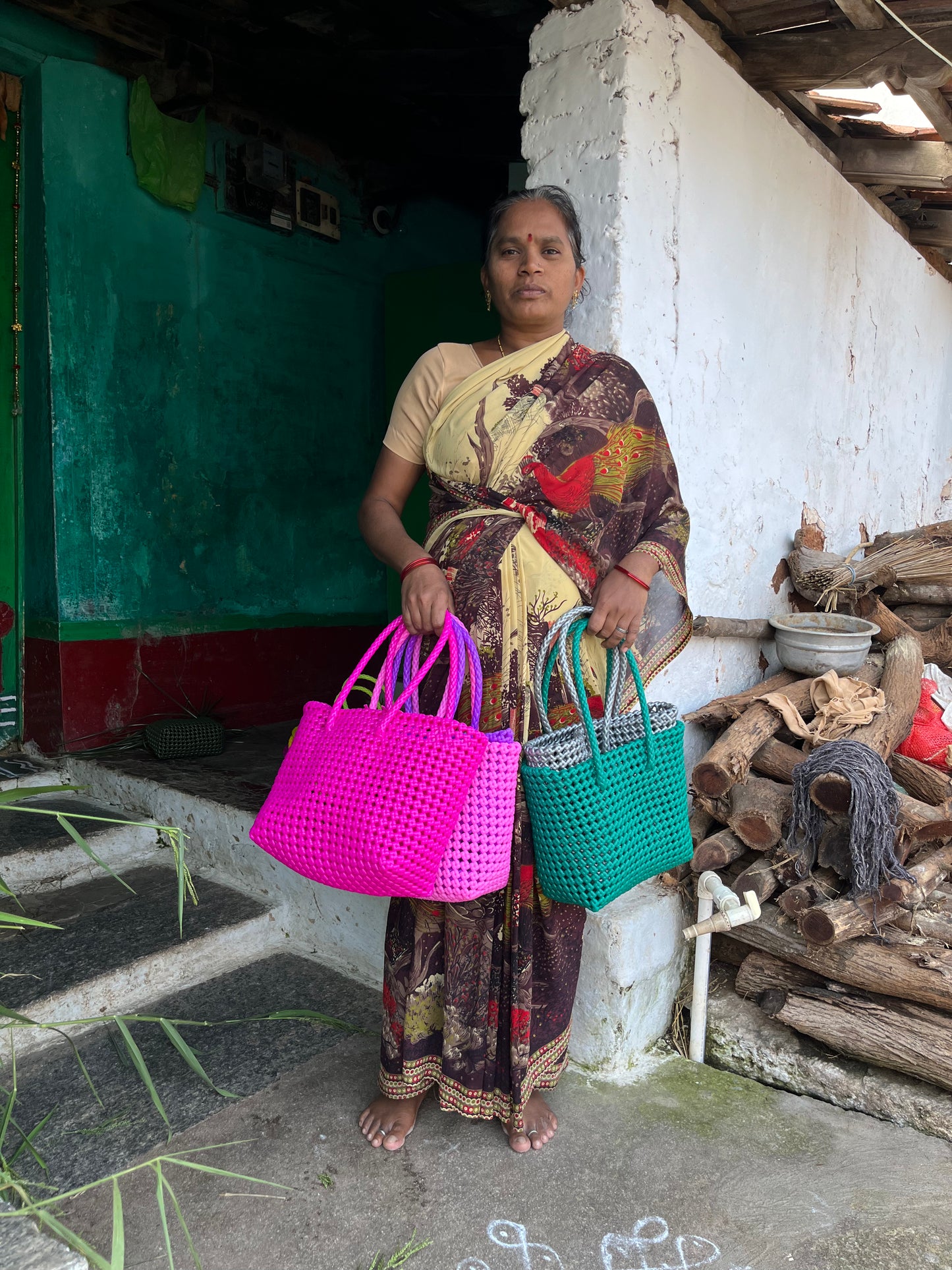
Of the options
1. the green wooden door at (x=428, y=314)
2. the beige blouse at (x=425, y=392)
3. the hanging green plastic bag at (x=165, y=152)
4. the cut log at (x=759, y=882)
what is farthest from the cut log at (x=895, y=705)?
the hanging green plastic bag at (x=165, y=152)

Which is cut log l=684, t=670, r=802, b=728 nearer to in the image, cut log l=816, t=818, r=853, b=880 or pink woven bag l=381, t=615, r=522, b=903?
cut log l=816, t=818, r=853, b=880

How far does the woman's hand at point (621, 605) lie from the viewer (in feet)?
6.03

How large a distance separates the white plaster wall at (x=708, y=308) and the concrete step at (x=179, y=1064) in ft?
2.37

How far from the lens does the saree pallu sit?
189cm

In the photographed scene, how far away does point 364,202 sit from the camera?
4.80 meters

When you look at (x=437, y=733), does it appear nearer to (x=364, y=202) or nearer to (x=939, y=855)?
(x=939, y=855)

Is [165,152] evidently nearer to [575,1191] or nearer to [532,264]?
[532,264]

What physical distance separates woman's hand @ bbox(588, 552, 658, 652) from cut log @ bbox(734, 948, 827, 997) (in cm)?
111

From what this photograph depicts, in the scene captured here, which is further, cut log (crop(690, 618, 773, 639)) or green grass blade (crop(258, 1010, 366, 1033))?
cut log (crop(690, 618, 773, 639))

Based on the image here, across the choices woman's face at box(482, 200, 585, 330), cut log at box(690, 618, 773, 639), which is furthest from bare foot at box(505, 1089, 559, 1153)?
woman's face at box(482, 200, 585, 330)

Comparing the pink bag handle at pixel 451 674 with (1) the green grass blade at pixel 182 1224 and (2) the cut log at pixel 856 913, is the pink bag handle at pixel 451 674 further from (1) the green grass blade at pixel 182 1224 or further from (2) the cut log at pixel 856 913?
(2) the cut log at pixel 856 913

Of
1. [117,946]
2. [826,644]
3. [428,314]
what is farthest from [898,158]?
[117,946]

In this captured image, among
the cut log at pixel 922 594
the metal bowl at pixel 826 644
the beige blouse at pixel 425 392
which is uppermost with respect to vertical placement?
the beige blouse at pixel 425 392

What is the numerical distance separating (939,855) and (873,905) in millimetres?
379
